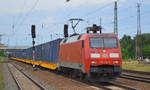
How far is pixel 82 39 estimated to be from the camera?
824 inches

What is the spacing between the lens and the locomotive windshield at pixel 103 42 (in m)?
20.5

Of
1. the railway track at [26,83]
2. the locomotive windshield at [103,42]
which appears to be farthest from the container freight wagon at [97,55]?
the railway track at [26,83]

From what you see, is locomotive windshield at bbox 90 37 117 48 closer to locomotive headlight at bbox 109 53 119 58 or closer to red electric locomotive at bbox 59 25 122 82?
red electric locomotive at bbox 59 25 122 82

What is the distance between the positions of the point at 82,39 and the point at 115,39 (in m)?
2.07

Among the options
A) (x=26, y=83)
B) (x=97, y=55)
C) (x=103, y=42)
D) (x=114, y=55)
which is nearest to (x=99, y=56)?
(x=97, y=55)

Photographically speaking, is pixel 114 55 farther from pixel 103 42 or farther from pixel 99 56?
pixel 103 42

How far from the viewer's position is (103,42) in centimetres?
2066

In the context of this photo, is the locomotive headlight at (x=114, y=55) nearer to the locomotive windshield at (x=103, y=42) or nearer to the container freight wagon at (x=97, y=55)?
the container freight wagon at (x=97, y=55)

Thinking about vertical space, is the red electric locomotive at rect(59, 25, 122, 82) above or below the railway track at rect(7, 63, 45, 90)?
above

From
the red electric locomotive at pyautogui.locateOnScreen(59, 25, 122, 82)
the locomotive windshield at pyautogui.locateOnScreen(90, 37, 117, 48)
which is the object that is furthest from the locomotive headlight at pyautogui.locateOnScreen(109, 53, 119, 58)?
the locomotive windshield at pyautogui.locateOnScreen(90, 37, 117, 48)

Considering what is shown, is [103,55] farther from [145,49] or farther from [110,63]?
[145,49]

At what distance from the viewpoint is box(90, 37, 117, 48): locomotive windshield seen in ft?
67.3

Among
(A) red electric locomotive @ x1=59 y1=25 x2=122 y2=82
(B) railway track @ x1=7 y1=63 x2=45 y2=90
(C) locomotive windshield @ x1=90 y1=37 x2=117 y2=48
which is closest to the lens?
(B) railway track @ x1=7 y1=63 x2=45 y2=90

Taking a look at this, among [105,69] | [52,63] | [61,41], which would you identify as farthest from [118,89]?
[52,63]
